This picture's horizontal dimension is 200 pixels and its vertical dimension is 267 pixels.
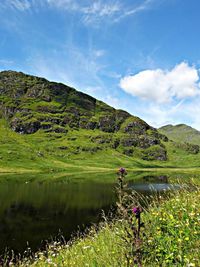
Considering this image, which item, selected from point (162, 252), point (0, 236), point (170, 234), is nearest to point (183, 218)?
point (170, 234)

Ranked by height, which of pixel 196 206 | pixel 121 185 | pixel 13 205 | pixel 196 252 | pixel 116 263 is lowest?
pixel 13 205

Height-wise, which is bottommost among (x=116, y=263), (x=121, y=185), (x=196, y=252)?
(x=116, y=263)

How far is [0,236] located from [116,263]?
3153 cm

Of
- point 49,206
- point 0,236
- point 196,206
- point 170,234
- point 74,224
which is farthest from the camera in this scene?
point 49,206

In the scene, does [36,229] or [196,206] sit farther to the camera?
[36,229]

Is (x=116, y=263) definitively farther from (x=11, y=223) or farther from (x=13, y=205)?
(x=13, y=205)

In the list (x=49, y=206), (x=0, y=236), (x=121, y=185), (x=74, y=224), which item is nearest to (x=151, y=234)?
(x=121, y=185)

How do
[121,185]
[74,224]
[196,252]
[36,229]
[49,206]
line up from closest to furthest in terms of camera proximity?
[121,185]
[196,252]
[36,229]
[74,224]
[49,206]

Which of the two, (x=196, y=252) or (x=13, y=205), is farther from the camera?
(x=13, y=205)

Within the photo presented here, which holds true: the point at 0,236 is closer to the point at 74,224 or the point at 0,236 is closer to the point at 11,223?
the point at 11,223

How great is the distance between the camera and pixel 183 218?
9969 mm

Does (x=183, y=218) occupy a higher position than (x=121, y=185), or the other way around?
(x=121, y=185)

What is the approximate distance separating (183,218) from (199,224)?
1.06 m

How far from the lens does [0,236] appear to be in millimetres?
35344
